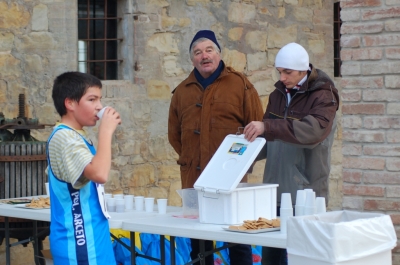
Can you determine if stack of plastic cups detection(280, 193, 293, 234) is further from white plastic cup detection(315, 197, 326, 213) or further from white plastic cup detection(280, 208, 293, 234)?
white plastic cup detection(315, 197, 326, 213)

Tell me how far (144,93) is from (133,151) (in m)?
0.54

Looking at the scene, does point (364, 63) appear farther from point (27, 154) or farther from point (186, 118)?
point (27, 154)

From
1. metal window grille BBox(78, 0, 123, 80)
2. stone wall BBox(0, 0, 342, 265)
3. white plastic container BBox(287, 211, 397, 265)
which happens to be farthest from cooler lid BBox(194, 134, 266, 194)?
metal window grille BBox(78, 0, 123, 80)

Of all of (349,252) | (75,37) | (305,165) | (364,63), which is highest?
(75,37)

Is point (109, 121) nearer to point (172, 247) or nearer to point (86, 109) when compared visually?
point (86, 109)

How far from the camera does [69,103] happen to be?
3.49 metres

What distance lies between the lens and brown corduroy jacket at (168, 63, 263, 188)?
205 inches

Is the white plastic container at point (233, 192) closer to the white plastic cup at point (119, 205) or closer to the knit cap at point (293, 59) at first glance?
the knit cap at point (293, 59)

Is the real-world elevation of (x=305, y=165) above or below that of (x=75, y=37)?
below

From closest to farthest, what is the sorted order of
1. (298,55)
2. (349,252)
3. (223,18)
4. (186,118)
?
(349,252) → (298,55) → (186,118) → (223,18)

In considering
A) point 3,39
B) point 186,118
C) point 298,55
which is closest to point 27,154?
point 186,118

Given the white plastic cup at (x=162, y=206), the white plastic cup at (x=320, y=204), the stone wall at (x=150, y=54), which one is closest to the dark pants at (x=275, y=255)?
the white plastic cup at (x=162, y=206)

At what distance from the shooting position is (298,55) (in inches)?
178

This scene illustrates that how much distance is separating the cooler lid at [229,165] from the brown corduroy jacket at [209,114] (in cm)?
83
